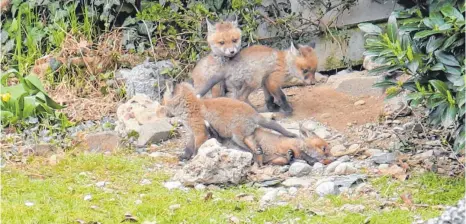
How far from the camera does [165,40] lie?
10.4 m

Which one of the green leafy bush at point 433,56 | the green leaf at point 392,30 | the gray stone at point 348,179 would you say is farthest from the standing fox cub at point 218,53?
the green leaf at point 392,30

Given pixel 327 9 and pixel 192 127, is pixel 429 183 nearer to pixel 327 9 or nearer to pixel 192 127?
pixel 192 127

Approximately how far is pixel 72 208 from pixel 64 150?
1.89m

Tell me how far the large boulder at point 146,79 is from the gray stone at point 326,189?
3.69 meters

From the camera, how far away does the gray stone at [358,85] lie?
914 cm

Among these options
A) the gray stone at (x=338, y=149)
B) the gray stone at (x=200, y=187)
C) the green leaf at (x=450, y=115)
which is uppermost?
the green leaf at (x=450, y=115)

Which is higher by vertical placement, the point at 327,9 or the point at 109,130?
the point at 327,9

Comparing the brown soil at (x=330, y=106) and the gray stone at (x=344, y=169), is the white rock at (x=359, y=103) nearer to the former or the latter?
the brown soil at (x=330, y=106)

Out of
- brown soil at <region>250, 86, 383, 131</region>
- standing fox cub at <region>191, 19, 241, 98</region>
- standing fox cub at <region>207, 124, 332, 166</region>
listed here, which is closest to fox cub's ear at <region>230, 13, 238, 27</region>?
standing fox cub at <region>191, 19, 241, 98</region>

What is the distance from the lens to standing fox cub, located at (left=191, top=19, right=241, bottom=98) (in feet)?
29.3

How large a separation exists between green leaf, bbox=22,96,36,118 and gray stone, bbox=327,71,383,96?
328 cm

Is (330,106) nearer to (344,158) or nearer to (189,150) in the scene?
(344,158)

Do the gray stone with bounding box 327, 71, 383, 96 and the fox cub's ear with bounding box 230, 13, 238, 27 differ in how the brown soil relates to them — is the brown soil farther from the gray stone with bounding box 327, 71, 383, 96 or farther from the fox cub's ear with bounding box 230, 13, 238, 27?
the fox cub's ear with bounding box 230, 13, 238, 27

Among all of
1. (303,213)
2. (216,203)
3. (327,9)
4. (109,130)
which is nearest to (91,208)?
(216,203)
